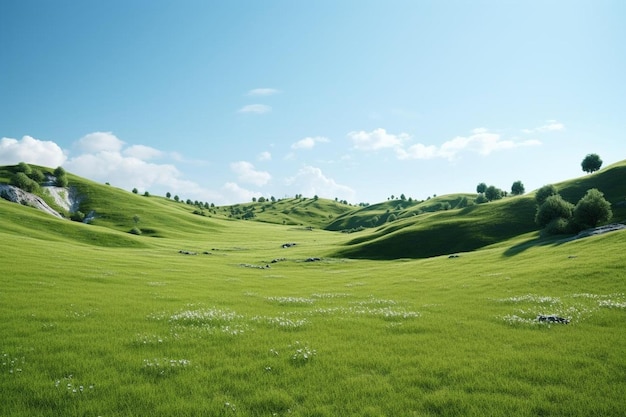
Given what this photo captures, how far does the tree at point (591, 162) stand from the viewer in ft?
443

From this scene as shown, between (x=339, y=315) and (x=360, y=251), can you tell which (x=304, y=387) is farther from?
(x=360, y=251)

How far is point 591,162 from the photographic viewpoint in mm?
136000

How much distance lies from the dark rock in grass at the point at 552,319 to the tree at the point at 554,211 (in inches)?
2557

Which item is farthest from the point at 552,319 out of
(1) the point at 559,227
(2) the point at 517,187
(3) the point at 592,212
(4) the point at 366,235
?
(2) the point at 517,187

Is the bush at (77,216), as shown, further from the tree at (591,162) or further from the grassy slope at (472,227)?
the tree at (591,162)

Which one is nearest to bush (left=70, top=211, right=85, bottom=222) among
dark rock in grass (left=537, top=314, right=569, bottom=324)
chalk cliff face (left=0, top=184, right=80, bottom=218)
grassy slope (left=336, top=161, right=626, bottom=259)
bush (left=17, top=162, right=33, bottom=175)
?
chalk cliff face (left=0, top=184, right=80, bottom=218)

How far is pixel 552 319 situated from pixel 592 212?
196ft

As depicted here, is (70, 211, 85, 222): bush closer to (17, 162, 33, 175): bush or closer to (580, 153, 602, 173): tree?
(17, 162, 33, 175): bush

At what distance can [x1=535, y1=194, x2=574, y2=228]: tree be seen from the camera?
238 feet

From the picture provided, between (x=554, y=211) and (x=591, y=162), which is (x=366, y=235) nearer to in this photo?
(x=554, y=211)

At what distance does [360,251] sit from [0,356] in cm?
7757

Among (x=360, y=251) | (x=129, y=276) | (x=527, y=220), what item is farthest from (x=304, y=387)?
(x=527, y=220)

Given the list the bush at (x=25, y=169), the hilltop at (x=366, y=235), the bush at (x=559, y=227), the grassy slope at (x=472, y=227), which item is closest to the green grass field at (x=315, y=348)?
the bush at (x=559, y=227)

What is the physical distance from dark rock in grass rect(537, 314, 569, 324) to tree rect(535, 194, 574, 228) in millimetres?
64936
